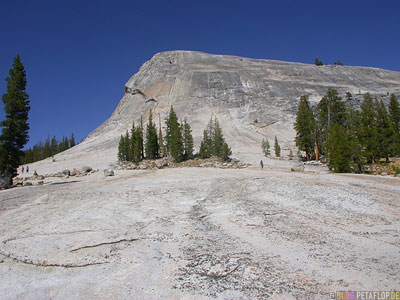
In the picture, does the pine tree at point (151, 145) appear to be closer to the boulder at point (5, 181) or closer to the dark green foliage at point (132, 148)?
the dark green foliage at point (132, 148)

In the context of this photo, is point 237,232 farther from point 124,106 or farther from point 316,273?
point 124,106

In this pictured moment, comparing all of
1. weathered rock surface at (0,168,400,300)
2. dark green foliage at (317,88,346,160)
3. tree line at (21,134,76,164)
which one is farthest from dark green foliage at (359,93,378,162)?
tree line at (21,134,76,164)

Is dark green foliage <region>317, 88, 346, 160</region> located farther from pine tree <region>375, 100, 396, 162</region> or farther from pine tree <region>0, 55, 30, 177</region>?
pine tree <region>0, 55, 30, 177</region>

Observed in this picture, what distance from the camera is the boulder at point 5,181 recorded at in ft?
62.6

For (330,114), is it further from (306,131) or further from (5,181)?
(5,181)

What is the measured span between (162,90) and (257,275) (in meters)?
95.5

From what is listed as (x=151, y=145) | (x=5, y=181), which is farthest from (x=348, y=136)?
(x=151, y=145)

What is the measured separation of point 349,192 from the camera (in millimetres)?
10828

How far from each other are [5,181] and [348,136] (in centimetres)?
3094

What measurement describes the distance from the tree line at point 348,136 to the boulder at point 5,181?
2784 centimetres

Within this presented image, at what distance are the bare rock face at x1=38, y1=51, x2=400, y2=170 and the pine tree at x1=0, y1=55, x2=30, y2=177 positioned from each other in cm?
4193

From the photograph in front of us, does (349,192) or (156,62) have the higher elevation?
(156,62)

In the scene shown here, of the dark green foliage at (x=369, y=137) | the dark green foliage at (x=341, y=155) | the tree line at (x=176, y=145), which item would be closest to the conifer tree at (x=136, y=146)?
the tree line at (x=176, y=145)

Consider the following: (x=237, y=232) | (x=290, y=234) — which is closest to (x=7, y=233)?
(x=237, y=232)
